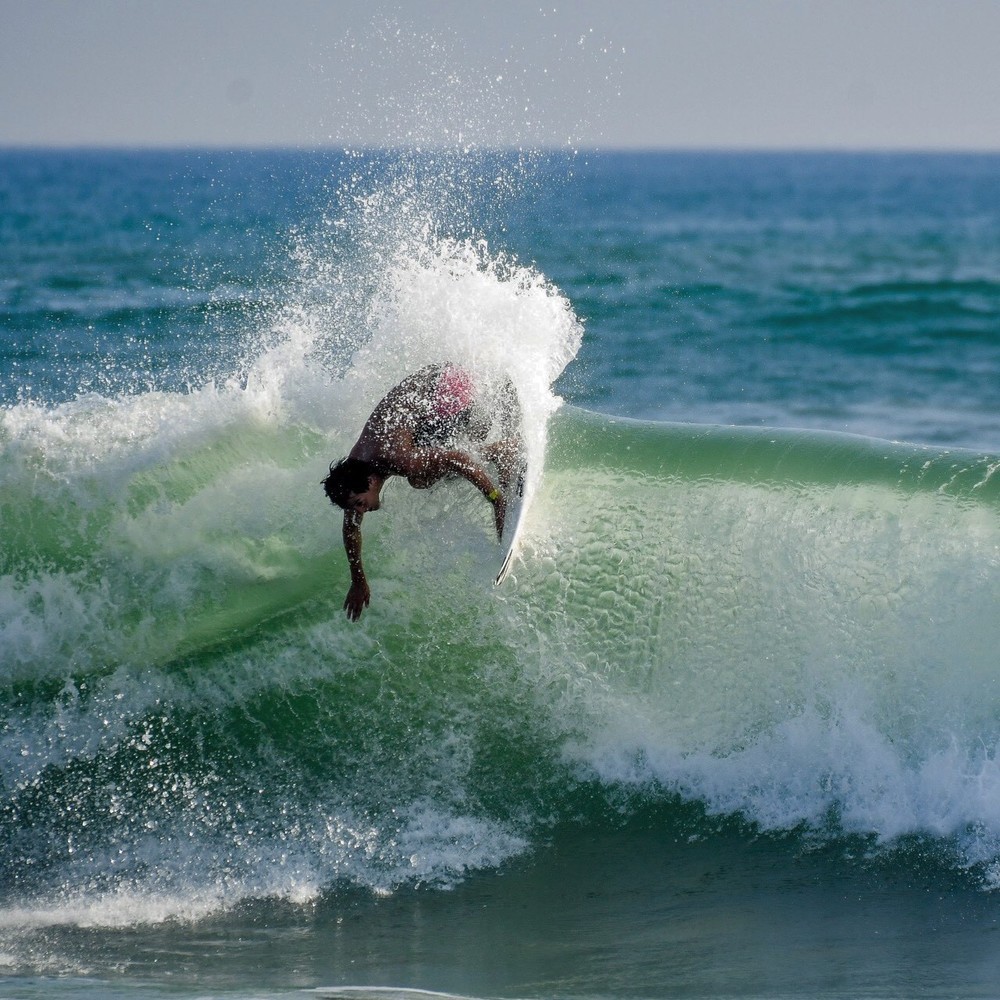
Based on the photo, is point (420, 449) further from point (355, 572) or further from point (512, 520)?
point (512, 520)

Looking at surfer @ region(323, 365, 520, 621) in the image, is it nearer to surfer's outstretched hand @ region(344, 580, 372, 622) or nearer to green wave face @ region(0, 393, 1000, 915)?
surfer's outstretched hand @ region(344, 580, 372, 622)

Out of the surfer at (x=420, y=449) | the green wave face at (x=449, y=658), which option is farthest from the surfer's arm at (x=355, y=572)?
the green wave face at (x=449, y=658)

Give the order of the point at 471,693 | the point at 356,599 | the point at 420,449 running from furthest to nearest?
1. the point at 471,693
2. the point at 420,449
3. the point at 356,599

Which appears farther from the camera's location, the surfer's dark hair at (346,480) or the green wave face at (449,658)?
the green wave face at (449,658)

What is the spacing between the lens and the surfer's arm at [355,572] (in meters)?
→ 5.22

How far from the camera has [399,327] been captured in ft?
20.8

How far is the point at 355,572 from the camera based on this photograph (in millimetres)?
5258

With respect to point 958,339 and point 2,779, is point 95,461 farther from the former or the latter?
point 958,339

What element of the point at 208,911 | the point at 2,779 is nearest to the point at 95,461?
the point at 2,779

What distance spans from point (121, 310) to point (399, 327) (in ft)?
34.4

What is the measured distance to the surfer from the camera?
5.27 meters

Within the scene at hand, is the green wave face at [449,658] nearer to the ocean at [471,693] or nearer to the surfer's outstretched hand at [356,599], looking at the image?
the ocean at [471,693]

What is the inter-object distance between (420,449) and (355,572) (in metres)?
0.65

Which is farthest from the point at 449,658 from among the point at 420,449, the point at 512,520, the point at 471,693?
the point at 420,449
